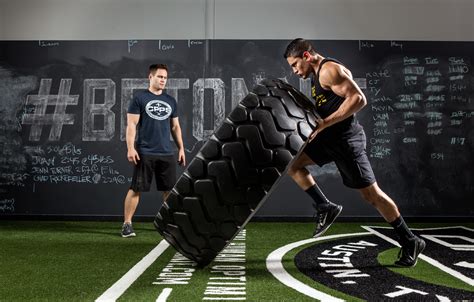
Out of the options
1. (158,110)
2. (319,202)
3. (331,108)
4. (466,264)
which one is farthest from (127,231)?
(466,264)

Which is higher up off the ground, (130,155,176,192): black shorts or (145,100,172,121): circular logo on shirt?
(145,100,172,121): circular logo on shirt

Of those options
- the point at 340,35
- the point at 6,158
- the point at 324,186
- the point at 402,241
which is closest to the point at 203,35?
the point at 340,35

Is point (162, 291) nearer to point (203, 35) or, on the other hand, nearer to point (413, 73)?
point (203, 35)

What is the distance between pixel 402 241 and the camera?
392 centimetres

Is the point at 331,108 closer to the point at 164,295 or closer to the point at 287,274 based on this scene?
the point at 287,274

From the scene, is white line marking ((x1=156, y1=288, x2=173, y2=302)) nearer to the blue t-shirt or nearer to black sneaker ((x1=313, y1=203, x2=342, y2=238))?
black sneaker ((x1=313, y1=203, x2=342, y2=238))

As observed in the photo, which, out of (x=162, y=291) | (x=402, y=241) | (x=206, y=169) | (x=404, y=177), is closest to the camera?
(x=162, y=291)

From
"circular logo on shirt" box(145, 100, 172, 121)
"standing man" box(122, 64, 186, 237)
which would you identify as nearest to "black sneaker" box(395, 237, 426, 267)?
"standing man" box(122, 64, 186, 237)

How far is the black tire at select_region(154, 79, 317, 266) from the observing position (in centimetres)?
318

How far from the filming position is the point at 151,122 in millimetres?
5633

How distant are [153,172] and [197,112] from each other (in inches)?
63.4

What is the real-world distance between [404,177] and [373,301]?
4470 mm

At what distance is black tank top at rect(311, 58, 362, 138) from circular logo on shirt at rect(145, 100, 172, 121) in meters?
2.03

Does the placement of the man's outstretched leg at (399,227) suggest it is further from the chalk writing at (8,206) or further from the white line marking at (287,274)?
the chalk writing at (8,206)
